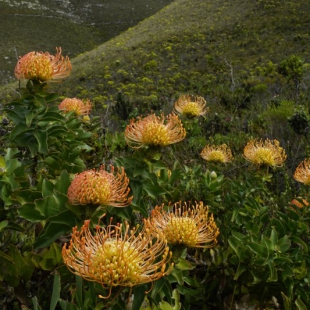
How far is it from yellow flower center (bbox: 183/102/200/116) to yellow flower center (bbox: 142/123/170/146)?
1372 mm

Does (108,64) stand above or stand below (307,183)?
below

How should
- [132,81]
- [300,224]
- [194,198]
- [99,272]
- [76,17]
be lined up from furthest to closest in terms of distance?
[76,17], [132,81], [194,198], [300,224], [99,272]

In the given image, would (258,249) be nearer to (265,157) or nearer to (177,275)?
(177,275)

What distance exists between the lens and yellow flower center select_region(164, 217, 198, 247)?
152cm

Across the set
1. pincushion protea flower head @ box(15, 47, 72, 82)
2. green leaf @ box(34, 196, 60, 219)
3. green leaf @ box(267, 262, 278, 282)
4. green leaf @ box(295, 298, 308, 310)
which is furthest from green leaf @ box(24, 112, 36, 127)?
green leaf @ box(295, 298, 308, 310)

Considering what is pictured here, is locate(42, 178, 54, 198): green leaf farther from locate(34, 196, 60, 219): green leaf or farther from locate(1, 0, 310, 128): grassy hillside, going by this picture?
locate(1, 0, 310, 128): grassy hillside

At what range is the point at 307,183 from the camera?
229 centimetres

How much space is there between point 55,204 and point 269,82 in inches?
448

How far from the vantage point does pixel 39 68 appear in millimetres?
1905

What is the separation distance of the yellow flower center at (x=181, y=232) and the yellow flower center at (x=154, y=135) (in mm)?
478

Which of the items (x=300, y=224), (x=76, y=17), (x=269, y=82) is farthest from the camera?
(x=76, y=17)

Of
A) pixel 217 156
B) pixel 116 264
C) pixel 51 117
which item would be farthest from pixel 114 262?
pixel 217 156

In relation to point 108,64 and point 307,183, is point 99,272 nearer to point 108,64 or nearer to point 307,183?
point 307,183

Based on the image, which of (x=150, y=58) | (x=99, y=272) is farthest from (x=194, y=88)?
(x=99, y=272)
